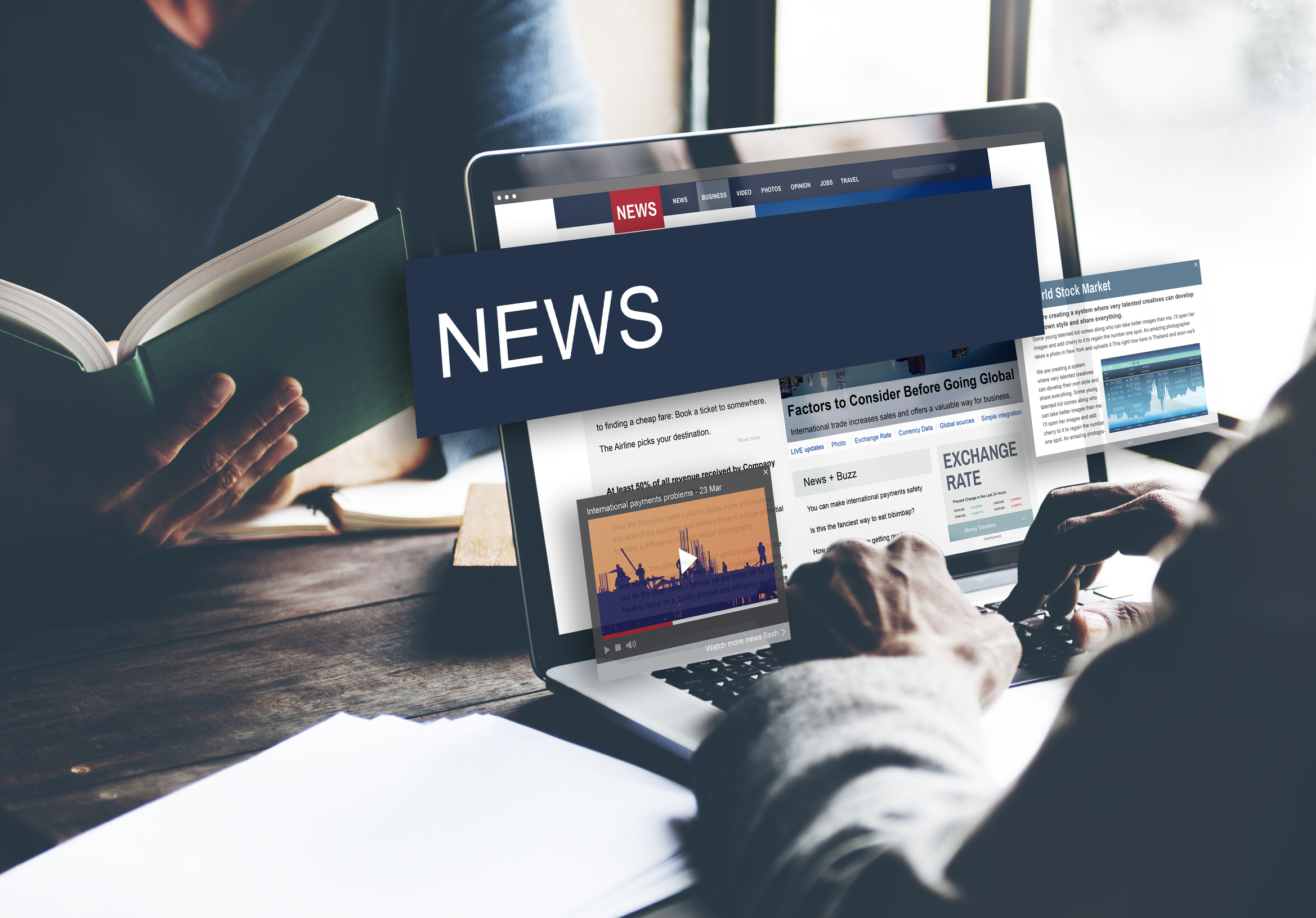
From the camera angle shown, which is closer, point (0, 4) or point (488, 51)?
point (0, 4)

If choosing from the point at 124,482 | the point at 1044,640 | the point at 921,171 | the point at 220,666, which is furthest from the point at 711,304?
the point at 124,482

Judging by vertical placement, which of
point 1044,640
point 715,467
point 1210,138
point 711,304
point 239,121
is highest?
point 239,121

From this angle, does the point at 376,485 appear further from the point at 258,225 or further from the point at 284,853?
the point at 284,853

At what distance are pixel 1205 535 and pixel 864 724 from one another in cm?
17

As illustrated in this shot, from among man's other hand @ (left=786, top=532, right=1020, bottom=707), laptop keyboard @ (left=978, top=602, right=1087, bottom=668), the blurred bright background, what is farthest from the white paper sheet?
the blurred bright background

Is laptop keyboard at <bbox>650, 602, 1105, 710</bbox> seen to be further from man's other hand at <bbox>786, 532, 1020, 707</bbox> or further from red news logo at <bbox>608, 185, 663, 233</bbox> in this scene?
red news logo at <bbox>608, 185, 663, 233</bbox>

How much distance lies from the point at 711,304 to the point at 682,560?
6.9 inches

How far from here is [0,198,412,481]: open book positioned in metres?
0.51

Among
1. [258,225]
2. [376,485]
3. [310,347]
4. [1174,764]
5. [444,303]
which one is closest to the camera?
[1174,764]

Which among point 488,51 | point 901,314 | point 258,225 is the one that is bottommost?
point 901,314

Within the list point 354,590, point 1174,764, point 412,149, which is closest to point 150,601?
point 354,590

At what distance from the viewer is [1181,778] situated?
271 mm

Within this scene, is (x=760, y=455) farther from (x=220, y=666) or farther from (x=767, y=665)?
(x=220, y=666)

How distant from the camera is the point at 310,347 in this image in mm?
605
